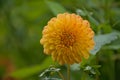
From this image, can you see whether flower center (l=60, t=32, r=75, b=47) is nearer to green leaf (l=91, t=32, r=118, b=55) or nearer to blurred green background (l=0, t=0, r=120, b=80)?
green leaf (l=91, t=32, r=118, b=55)

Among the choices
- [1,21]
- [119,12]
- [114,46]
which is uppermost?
[1,21]

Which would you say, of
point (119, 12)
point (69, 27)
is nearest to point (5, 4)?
point (119, 12)

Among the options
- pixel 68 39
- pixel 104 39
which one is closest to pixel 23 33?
pixel 104 39

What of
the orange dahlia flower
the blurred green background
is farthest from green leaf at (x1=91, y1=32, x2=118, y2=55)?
the blurred green background

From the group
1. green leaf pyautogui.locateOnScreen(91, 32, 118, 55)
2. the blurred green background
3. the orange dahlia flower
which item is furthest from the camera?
the blurred green background

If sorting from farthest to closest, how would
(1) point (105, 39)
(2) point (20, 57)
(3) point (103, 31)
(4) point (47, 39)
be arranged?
(2) point (20, 57), (3) point (103, 31), (1) point (105, 39), (4) point (47, 39)

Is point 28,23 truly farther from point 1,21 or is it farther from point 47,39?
point 47,39

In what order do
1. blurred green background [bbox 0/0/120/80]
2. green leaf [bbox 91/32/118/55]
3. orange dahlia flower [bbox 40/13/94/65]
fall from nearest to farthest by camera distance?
orange dahlia flower [bbox 40/13/94/65] < green leaf [bbox 91/32/118/55] < blurred green background [bbox 0/0/120/80]

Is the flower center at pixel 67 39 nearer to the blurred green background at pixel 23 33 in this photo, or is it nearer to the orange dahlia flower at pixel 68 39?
the orange dahlia flower at pixel 68 39

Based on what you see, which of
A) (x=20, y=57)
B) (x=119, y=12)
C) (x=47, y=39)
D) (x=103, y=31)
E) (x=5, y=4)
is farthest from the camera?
(x=20, y=57)
